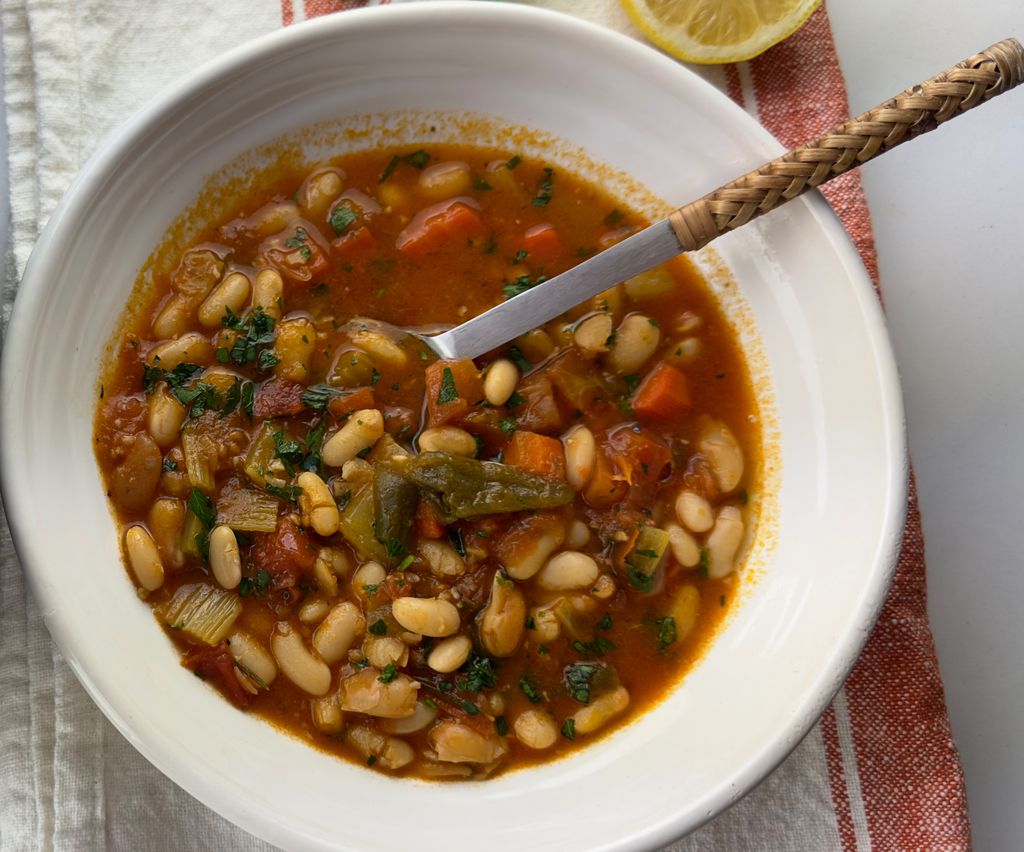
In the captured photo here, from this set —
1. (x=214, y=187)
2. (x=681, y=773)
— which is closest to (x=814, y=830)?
(x=681, y=773)

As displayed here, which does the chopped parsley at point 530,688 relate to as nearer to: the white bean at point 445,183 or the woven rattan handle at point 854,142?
the woven rattan handle at point 854,142

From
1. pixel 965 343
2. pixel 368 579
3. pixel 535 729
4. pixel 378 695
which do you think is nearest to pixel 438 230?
pixel 368 579

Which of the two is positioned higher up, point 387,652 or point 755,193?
point 755,193

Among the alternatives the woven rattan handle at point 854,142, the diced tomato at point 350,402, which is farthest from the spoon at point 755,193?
the diced tomato at point 350,402

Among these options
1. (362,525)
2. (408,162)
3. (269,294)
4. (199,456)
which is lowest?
(362,525)

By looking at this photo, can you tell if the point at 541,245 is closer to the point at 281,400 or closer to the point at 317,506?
the point at 281,400

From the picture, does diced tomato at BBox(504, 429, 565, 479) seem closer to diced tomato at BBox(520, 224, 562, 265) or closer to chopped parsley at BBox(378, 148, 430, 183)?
diced tomato at BBox(520, 224, 562, 265)
